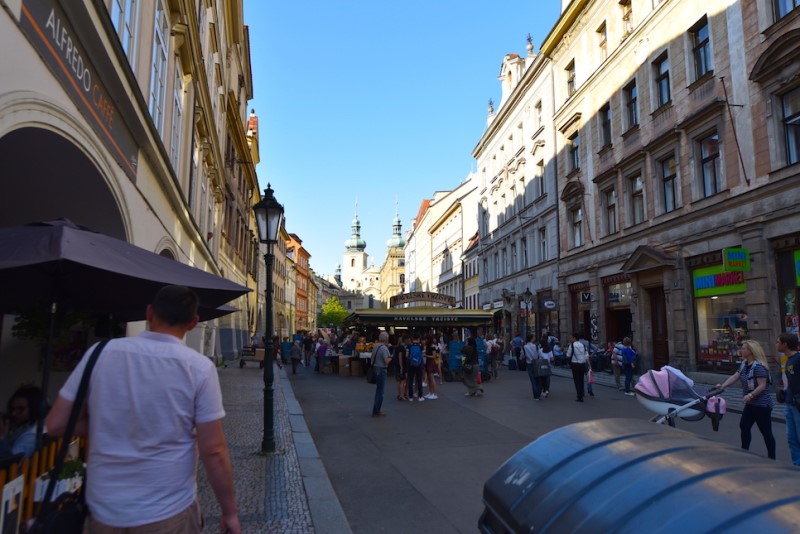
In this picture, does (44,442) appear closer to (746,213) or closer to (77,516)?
(77,516)

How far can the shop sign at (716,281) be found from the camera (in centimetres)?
1603

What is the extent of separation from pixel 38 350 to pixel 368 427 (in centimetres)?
572

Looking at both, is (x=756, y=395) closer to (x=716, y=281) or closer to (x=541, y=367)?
(x=541, y=367)

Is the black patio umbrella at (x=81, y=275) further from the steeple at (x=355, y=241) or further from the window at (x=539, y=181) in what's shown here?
the steeple at (x=355, y=241)

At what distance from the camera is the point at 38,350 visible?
8.55 m

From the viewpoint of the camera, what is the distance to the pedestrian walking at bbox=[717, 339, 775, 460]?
22.8ft

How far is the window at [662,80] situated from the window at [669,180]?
210 centimetres

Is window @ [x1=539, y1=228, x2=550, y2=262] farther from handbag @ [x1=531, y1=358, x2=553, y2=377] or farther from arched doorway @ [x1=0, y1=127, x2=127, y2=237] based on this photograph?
arched doorway @ [x1=0, y1=127, x2=127, y2=237]

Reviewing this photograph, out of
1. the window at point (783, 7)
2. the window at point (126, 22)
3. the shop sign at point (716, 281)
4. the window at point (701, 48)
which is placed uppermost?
the window at point (701, 48)

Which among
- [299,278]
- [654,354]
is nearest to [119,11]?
[654,354]

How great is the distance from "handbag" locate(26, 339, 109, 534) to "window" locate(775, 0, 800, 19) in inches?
704

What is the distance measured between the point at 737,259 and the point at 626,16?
12.7 meters

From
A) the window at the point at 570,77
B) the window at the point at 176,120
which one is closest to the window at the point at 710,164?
the window at the point at 570,77

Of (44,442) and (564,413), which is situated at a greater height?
(44,442)
